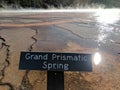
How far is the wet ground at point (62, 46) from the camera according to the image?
13.7ft

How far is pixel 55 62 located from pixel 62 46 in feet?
6.87

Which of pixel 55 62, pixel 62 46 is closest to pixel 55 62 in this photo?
pixel 55 62

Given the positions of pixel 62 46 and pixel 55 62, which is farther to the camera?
pixel 62 46

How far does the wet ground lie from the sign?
74 centimetres

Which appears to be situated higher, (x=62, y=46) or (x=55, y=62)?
(x=55, y=62)

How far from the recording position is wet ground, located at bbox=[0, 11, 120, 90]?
4.18 m

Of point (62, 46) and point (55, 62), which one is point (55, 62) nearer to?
point (55, 62)

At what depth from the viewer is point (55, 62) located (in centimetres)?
336

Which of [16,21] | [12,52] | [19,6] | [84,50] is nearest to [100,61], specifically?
[84,50]

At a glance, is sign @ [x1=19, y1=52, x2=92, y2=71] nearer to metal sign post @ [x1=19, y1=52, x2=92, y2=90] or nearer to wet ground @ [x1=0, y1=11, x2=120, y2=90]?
metal sign post @ [x1=19, y1=52, x2=92, y2=90]

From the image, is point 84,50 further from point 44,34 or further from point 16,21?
point 16,21

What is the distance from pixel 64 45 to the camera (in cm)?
553

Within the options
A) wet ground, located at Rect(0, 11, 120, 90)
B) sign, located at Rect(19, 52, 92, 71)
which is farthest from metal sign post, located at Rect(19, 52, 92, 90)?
wet ground, located at Rect(0, 11, 120, 90)

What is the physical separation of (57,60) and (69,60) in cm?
14
